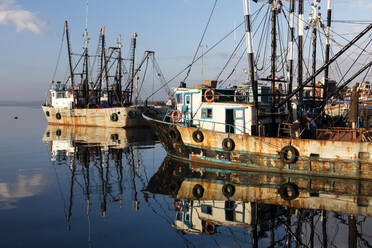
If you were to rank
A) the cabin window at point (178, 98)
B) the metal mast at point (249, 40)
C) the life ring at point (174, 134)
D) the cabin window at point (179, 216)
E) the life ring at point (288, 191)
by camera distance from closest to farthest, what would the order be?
1. the cabin window at point (179, 216)
2. the life ring at point (288, 191)
3. the metal mast at point (249, 40)
4. the life ring at point (174, 134)
5. the cabin window at point (178, 98)

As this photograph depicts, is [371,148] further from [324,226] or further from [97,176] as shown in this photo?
[97,176]

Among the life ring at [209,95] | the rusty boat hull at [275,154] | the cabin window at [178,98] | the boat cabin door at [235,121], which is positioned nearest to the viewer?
the rusty boat hull at [275,154]

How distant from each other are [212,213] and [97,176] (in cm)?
851

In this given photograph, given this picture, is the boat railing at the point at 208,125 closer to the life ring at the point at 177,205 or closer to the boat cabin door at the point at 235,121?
the boat cabin door at the point at 235,121

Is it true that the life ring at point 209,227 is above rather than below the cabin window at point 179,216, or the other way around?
below

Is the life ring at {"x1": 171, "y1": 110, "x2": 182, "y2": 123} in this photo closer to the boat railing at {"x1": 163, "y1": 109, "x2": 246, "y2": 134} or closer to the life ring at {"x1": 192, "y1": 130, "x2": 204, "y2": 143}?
the boat railing at {"x1": 163, "y1": 109, "x2": 246, "y2": 134}

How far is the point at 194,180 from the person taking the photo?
54.6ft

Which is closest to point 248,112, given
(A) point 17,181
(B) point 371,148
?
(B) point 371,148

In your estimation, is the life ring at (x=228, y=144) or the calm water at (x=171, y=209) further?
the life ring at (x=228, y=144)

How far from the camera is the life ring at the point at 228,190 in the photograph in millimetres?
14180

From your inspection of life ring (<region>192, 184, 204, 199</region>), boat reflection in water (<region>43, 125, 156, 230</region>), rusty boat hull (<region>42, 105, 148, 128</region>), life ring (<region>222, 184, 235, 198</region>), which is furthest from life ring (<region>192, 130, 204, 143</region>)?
rusty boat hull (<region>42, 105, 148, 128</region>)

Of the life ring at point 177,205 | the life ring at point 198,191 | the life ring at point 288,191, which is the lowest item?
the life ring at point 177,205

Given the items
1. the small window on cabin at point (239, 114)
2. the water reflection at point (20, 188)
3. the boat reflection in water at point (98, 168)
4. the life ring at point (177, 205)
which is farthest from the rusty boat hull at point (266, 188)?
the water reflection at point (20, 188)

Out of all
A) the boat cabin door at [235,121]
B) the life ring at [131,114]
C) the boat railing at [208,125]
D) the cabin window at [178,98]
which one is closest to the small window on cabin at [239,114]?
the boat cabin door at [235,121]
